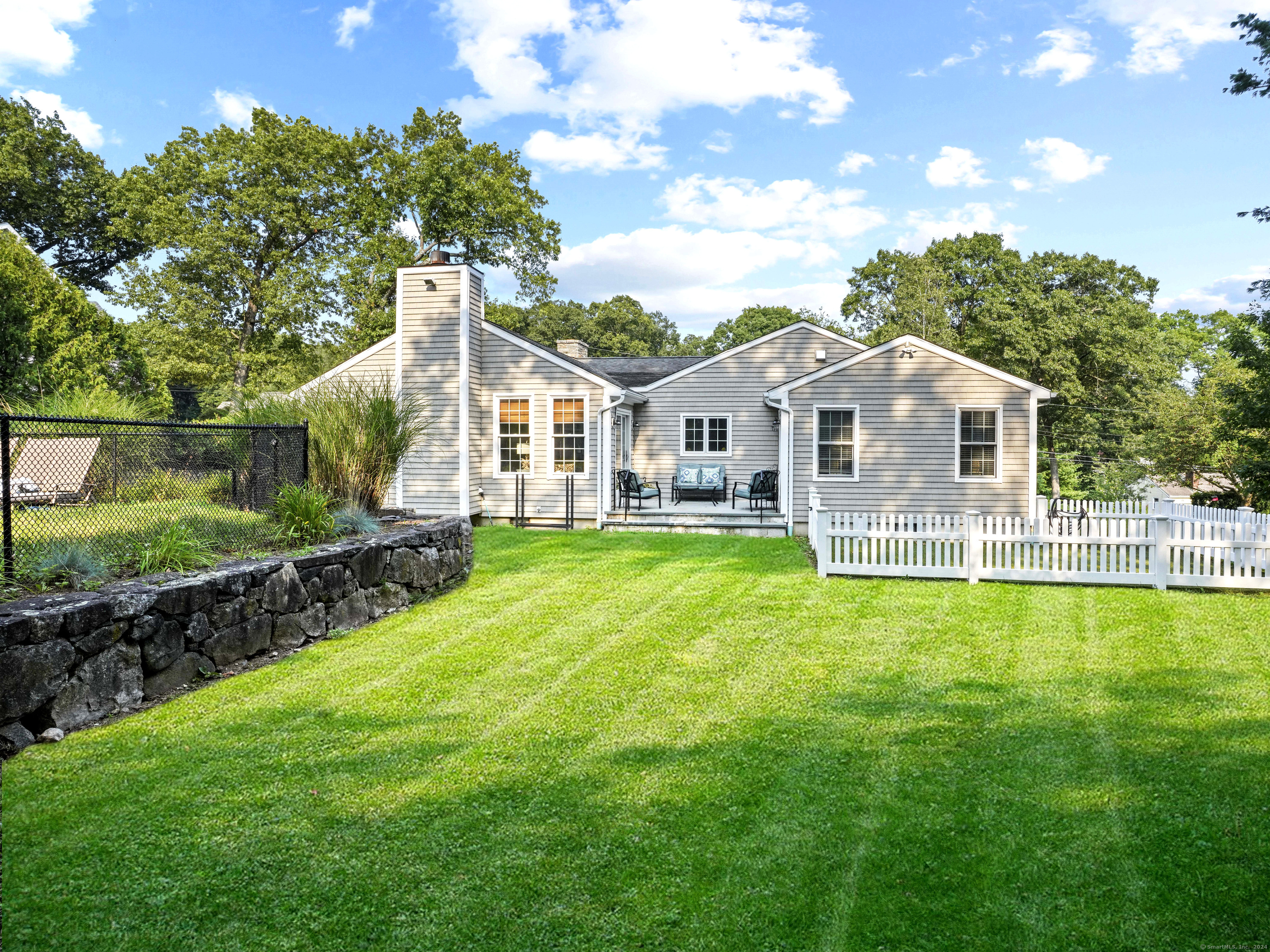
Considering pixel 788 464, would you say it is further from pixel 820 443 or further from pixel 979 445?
pixel 979 445

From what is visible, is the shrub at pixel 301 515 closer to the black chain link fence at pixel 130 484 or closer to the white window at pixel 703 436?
the black chain link fence at pixel 130 484

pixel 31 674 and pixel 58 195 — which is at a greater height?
pixel 58 195

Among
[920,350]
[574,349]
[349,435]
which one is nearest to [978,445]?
[920,350]

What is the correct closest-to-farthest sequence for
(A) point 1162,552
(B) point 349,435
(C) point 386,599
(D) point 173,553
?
(D) point 173,553 → (C) point 386,599 → (B) point 349,435 → (A) point 1162,552

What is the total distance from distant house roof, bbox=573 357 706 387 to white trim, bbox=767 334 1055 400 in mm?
4489

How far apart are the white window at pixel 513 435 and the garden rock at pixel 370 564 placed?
8718 mm

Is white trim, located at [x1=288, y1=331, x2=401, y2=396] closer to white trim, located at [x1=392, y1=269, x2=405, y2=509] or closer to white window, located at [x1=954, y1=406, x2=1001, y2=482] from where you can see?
white trim, located at [x1=392, y1=269, x2=405, y2=509]

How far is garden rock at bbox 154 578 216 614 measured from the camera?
5.10 meters

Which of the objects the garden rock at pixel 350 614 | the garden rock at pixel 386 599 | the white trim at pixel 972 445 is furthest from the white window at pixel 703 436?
the garden rock at pixel 350 614

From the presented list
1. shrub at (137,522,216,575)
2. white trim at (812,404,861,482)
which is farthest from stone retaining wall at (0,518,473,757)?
white trim at (812,404,861,482)

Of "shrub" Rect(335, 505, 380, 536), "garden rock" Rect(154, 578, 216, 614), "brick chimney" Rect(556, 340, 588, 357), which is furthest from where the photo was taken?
"brick chimney" Rect(556, 340, 588, 357)

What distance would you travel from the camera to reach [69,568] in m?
5.20

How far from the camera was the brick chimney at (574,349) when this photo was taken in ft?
71.7

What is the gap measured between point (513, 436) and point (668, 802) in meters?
13.3
